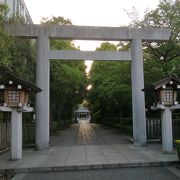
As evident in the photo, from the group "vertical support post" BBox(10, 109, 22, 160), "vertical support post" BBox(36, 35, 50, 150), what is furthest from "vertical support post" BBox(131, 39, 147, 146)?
"vertical support post" BBox(10, 109, 22, 160)

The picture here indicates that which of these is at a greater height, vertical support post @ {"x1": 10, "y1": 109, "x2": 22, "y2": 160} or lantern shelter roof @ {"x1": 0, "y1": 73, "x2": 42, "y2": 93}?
lantern shelter roof @ {"x1": 0, "y1": 73, "x2": 42, "y2": 93}

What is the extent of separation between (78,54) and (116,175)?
8.86 m

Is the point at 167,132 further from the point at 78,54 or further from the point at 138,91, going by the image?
the point at 78,54

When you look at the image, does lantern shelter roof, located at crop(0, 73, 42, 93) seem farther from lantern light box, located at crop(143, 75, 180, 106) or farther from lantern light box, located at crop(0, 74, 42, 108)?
lantern light box, located at crop(143, 75, 180, 106)

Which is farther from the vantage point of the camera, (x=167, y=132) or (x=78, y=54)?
(x=78, y=54)

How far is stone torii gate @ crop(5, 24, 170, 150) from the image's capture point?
16.6m

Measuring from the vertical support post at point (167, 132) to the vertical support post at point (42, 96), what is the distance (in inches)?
261

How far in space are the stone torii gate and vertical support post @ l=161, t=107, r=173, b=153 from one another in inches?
123

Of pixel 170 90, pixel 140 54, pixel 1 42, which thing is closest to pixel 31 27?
pixel 1 42

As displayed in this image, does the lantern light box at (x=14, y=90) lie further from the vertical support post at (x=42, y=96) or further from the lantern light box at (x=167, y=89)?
the lantern light box at (x=167, y=89)

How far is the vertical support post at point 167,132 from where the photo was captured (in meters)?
13.8

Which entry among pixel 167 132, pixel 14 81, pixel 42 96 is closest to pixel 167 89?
pixel 167 132

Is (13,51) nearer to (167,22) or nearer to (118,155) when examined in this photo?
(118,155)

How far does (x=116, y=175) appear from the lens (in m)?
10.1
